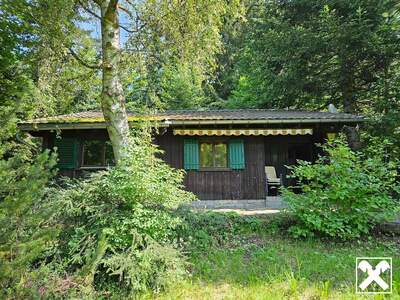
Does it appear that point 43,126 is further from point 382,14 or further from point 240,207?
point 382,14

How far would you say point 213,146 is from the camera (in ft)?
33.7

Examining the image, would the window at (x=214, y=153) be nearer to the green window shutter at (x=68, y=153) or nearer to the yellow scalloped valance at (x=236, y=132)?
the yellow scalloped valance at (x=236, y=132)

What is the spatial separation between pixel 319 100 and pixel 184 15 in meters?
10.9

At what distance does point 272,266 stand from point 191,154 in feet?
18.1

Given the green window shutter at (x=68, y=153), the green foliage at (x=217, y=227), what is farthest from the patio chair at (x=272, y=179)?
the green window shutter at (x=68, y=153)

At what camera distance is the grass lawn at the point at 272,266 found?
4.29 meters

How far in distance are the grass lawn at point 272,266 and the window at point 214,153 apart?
3.49 metres

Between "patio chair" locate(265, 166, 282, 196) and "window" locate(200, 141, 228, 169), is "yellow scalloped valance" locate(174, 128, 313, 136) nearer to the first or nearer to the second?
"window" locate(200, 141, 228, 169)

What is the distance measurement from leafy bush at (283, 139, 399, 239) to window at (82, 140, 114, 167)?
21.1 feet

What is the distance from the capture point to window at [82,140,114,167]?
1031cm

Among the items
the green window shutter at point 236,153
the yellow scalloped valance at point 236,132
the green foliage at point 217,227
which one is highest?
the yellow scalloped valance at point 236,132

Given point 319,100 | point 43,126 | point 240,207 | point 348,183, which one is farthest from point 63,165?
point 319,100

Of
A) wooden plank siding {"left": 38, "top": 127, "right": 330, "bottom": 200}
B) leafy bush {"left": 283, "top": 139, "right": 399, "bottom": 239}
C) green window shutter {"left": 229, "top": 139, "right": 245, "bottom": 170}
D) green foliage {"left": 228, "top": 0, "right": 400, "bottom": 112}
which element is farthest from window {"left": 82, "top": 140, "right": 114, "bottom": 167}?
green foliage {"left": 228, "top": 0, "right": 400, "bottom": 112}

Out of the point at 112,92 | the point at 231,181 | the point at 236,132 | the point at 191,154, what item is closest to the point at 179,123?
the point at 191,154
